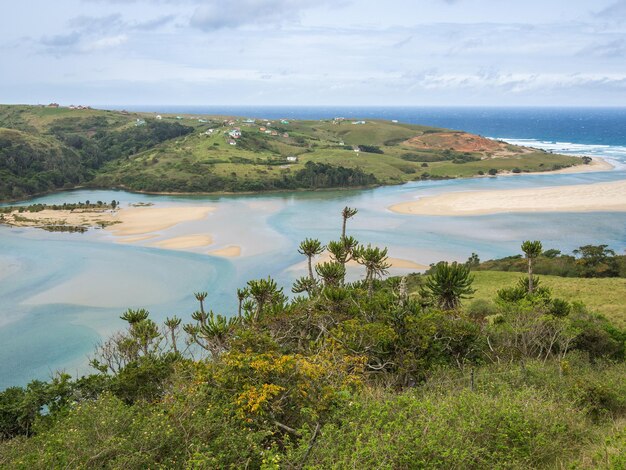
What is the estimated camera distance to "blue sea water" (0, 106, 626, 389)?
30.0 meters

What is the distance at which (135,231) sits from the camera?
2306 inches

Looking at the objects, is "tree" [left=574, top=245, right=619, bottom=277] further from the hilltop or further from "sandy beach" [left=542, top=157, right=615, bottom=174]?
"sandy beach" [left=542, top=157, right=615, bottom=174]

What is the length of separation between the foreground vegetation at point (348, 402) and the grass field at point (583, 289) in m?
8.36

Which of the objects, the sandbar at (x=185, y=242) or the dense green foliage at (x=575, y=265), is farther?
the sandbar at (x=185, y=242)

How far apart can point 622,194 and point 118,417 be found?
A: 264ft

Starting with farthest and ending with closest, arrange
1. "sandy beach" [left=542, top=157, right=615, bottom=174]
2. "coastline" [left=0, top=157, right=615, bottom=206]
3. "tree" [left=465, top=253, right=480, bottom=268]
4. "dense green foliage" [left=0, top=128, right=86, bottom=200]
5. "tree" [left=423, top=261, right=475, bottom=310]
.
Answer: "sandy beach" [left=542, top=157, right=615, bottom=174] → "coastline" [left=0, top=157, right=615, bottom=206] → "dense green foliage" [left=0, top=128, right=86, bottom=200] → "tree" [left=465, top=253, right=480, bottom=268] → "tree" [left=423, top=261, right=475, bottom=310]

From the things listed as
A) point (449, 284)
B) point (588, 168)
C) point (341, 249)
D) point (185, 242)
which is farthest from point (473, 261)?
point (588, 168)

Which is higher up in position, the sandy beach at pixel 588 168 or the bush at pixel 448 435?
the sandy beach at pixel 588 168

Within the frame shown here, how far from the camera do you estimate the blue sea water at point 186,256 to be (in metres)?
30.0

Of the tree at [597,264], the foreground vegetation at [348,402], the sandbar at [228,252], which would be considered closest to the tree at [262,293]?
the foreground vegetation at [348,402]

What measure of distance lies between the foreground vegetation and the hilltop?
73512 millimetres

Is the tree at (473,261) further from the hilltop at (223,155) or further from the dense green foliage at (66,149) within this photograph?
the dense green foliage at (66,149)

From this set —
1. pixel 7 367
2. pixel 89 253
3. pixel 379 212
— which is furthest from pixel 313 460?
pixel 379 212

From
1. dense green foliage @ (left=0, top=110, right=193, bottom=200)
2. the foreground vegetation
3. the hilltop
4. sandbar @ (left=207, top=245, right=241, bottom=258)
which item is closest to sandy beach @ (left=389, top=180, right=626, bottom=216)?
the hilltop
